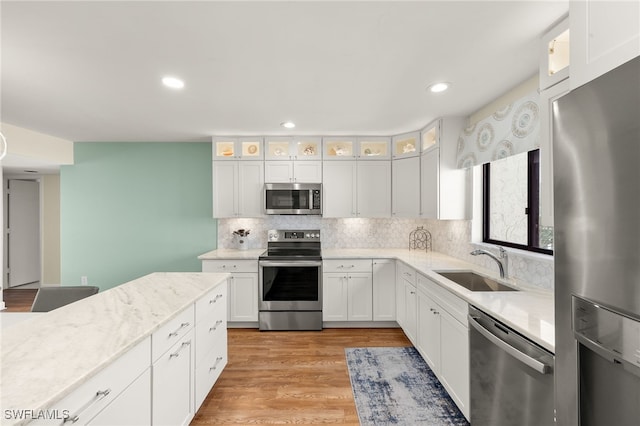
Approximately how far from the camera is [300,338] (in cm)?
331

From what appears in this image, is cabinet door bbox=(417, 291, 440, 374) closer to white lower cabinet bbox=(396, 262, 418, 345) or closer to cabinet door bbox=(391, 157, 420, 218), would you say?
white lower cabinet bbox=(396, 262, 418, 345)

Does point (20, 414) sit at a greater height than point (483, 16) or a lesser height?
lesser

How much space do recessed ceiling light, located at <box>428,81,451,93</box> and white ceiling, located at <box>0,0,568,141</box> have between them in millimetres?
86

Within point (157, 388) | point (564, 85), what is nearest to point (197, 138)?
point (157, 388)

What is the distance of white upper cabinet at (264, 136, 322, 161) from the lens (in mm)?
3820

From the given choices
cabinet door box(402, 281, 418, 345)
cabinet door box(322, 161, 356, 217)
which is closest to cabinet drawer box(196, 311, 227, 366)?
cabinet door box(402, 281, 418, 345)

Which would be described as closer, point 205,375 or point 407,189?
point 205,375

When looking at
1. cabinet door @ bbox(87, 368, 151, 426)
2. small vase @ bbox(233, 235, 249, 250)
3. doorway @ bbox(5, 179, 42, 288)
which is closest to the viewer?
cabinet door @ bbox(87, 368, 151, 426)

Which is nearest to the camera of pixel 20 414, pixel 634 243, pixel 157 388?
pixel 634 243

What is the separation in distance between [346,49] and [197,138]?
282 centimetres

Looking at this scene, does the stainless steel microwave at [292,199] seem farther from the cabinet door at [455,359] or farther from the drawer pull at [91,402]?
the drawer pull at [91,402]

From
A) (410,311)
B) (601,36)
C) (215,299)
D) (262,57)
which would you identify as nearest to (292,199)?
(215,299)

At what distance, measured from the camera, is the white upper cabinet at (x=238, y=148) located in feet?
12.5

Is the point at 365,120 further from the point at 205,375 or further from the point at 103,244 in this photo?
the point at 103,244
